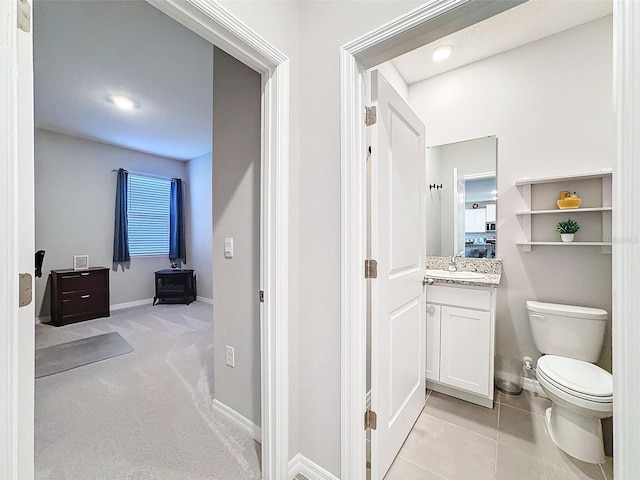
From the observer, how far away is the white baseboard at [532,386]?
2.04 metres

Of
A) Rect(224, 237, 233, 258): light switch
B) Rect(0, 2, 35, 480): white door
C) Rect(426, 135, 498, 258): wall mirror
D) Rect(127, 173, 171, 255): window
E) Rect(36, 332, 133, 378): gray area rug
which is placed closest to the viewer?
Rect(0, 2, 35, 480): white door

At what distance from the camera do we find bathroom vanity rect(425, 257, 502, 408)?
1.84m

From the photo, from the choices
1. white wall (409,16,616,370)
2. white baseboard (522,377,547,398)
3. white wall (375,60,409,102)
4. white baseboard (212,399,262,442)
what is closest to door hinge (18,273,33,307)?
white baseboard (212,399,262,442)

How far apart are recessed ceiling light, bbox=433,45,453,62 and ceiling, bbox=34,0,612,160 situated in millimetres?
41

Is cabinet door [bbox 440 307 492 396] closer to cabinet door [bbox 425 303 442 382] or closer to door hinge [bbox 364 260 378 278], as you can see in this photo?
cabinet door [bbox 425 303 442 382]

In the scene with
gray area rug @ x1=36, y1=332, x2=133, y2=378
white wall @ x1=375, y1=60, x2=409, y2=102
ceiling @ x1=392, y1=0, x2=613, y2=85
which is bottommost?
gray area rug @ x1=36, y1=332, x2=133, y2=378

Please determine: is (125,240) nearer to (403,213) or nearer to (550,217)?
(403,213)

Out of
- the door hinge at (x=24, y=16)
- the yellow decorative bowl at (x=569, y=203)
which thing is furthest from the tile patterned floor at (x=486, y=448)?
the door hinge at (x=24, y=16)

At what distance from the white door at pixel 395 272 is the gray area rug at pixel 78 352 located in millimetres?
2774

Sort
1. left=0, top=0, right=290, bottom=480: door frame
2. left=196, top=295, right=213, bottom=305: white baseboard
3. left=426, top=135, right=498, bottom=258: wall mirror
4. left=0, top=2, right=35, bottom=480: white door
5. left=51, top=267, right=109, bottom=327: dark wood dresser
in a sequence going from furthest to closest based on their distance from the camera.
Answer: left=196, top=295, right=213, bottom=305: white baseboard → left=51, top=267, right=109, bottom=327: dark wood dresser → left=426, top=135, right=498, bottom=258: wall mirror → left=0, top=0, right=290, bottom=480: door frame → left=0, top=2, right=35, bottom=480: white door

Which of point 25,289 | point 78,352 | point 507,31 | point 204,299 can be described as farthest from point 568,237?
point 204,299

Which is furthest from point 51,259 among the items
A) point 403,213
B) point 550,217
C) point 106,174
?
point 550,217

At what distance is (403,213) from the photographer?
153 centimetres

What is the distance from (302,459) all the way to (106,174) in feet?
16.4
